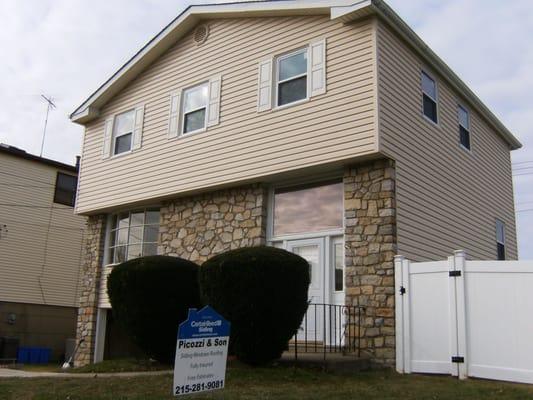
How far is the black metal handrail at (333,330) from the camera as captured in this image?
991cm

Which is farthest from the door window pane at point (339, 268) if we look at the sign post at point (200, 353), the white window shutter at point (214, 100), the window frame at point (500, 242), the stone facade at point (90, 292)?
the stone facade at point (90, 292)

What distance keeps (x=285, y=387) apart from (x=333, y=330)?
3.46 metres

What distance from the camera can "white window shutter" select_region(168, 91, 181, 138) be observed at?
46.0 feet

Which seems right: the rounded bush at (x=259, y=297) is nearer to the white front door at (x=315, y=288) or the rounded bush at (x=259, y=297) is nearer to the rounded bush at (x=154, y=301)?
the rounded bush at (x=154, y=301)

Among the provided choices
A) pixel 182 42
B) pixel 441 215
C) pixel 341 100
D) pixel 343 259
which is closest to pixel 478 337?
pixel 343 259

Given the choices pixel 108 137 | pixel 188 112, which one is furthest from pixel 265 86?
pixel 108 137

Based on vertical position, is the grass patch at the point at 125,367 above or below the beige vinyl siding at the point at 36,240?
below

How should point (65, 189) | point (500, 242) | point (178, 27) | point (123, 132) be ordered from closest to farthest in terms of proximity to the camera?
point (178, 27)
point (500, 242)
point (123, 132)
point (65, 189)

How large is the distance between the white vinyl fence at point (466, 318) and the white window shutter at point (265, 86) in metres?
4.49

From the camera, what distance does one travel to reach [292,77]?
11922mm

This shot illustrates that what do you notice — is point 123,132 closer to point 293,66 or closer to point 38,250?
point 293,66

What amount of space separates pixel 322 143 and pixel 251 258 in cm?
353

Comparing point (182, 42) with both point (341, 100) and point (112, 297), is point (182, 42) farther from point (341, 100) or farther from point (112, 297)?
point (112, 297)

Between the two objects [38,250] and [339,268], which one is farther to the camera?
[38,250]
